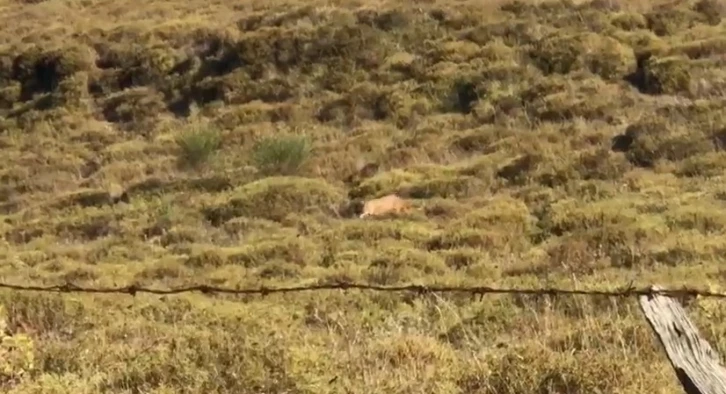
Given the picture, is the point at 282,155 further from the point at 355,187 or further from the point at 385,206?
the point at 385,206

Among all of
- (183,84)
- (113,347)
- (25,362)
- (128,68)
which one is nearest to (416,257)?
(113,347)

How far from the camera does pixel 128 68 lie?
2805 centimetres

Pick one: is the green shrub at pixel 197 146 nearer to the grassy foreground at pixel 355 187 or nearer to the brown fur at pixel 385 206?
the grassy foreground at pixel 355 187

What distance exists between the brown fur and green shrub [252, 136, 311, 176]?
2.93m

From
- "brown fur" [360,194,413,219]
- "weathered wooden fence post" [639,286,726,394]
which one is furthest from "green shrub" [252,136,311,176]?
"weathered wooden fence post" [639,286,726,394]

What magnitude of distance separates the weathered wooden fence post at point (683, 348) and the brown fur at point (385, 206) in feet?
42.0

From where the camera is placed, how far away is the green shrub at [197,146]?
815 inches

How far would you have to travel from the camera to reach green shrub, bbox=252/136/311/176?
1953cm

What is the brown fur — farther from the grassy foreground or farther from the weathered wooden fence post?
the weathered wooden fence post

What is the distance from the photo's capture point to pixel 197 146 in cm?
2070

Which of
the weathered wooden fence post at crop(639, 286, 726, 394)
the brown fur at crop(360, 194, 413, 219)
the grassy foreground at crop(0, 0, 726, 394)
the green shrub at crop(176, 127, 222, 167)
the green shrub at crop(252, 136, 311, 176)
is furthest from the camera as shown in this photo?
the green shrub at crop(176, 127, 222, 167)

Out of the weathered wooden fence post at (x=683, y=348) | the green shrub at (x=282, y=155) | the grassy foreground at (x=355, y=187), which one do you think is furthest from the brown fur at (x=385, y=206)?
the weathered wooden fence post at (x=683, y=348)

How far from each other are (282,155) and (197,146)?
2.07 meters

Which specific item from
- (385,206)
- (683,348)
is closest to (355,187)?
(385,206)
